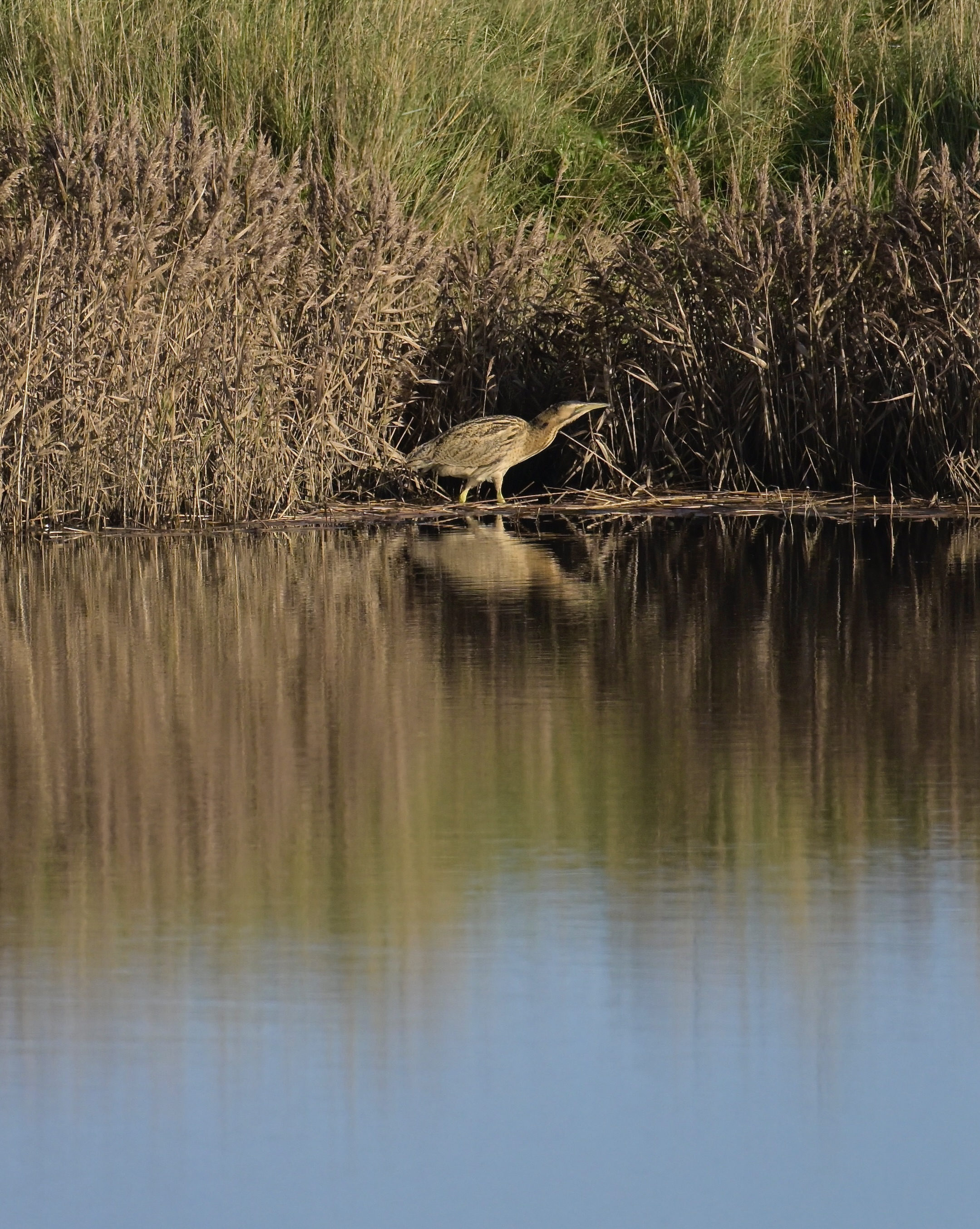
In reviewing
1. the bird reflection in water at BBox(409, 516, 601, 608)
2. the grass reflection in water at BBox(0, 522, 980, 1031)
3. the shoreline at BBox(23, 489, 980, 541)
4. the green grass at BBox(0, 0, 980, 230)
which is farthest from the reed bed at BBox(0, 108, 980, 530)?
the green grass at BBox(0, 0, 980, 230)

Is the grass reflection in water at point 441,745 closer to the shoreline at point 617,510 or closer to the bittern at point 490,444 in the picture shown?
the shoreline at point 617,510

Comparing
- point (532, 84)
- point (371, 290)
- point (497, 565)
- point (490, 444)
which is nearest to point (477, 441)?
point (490, 444)

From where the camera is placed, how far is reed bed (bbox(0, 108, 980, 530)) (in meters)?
10.4

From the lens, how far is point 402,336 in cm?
1177

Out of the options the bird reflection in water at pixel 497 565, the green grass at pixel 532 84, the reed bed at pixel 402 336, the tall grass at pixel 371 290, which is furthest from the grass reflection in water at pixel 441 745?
the green grass at pixel 532 84

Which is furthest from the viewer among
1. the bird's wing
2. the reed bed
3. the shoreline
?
the bird's wing

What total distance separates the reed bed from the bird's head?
404mm

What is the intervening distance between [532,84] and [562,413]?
5.56 metres

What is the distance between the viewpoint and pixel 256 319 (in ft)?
36.7

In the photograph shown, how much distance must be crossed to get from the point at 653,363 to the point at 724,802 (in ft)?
24.5

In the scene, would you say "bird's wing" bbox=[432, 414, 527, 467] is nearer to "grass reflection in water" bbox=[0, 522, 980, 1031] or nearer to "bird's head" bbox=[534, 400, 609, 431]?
"bird's head" bbox=[534, 400, 609, 431]

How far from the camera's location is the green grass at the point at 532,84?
14633 millimetres

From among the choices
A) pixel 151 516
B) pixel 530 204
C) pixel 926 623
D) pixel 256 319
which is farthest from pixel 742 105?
pixel 926 623

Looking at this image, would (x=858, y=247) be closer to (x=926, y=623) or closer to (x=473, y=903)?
(x=926, y=623)
